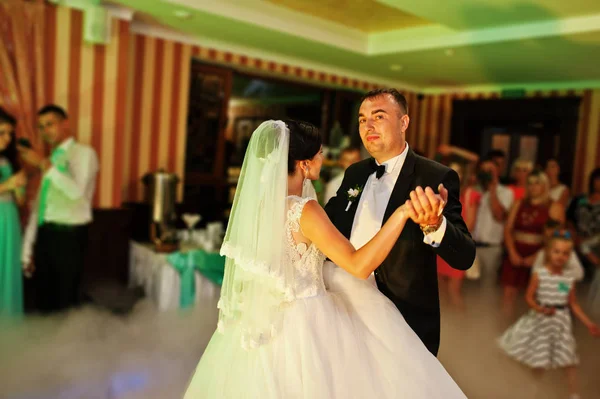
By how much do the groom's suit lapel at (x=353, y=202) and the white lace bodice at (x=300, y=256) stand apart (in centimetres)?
32

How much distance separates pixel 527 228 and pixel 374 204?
2756 mm

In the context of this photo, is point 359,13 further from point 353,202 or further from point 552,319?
point 353,202

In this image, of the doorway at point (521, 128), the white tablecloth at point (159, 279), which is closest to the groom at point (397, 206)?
the white tablecloth at point (159, 279)

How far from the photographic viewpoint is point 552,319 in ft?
11.3

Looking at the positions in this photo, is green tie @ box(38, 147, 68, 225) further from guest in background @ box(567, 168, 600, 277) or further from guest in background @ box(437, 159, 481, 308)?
guest in background @ box(567, 168, 600, 277)

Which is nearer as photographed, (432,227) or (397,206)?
(432,227)

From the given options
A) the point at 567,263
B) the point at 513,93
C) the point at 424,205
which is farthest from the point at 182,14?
the point at 513,93

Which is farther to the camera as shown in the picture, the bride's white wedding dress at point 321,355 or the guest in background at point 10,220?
the guest in background at point 10,220

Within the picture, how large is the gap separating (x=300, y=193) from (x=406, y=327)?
0.60 meters

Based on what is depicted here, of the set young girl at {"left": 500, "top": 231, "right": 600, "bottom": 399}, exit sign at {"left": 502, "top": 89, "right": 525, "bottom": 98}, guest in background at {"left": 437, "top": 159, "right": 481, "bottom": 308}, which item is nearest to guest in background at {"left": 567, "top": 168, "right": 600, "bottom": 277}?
guest in background at {"left": 437, "top": 159, "right": 481, "bottom": 308}

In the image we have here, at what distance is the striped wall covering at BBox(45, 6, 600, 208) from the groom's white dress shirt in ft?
11.1

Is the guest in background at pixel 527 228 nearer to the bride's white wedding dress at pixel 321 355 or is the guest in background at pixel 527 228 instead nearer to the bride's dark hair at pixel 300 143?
the bride's white wedding dress at pixel 321 355

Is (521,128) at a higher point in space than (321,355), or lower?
higher

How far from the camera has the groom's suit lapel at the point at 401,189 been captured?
2010 mm
